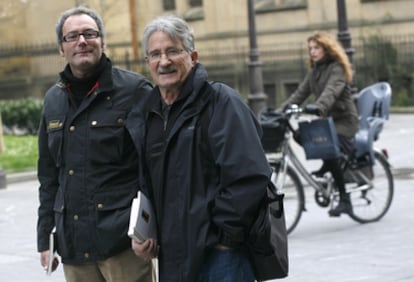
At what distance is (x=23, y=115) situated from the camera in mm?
26891

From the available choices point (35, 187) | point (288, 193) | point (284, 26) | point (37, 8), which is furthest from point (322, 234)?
point (37, 8)

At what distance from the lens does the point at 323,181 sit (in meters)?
11.5

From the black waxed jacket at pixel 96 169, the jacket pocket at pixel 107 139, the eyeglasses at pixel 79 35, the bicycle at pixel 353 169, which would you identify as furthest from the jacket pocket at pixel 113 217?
the bicycle at pixel 353 169

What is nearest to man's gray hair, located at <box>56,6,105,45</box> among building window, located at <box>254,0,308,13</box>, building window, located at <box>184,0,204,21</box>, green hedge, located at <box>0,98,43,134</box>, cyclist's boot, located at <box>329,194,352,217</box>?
cyclist's boot, located at <box>329,194,352,217</box>

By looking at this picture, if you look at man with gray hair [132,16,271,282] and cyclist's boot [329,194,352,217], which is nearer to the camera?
man with gray hair [132,16,271,282]

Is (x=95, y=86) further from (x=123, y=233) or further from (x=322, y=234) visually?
(x=322, y=234)

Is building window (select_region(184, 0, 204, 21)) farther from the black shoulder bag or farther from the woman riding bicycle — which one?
the black shoulder bag

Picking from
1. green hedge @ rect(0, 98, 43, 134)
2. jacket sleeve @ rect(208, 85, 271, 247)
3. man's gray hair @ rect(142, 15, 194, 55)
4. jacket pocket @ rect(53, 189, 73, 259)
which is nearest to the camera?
jacket sleeve @ rect(208, 85, 271, 247)

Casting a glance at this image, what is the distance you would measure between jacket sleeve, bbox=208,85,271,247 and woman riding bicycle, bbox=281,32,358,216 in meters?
6.44

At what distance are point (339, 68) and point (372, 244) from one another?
177 centimetres

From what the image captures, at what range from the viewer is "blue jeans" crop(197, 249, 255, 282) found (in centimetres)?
466

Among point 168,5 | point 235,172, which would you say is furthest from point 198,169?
point 168,5

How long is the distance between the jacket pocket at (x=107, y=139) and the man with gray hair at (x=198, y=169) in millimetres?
553

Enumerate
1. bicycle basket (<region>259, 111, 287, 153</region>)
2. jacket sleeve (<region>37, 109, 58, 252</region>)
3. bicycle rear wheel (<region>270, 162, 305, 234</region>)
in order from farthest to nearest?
bicycle rear wheel (<region>270, 162, 305, 234</region>) → bicycle basket (<region>259, 111, 287, 153</region>) → jacket sleeve (<region>37, 109, 58, 252</region>)
